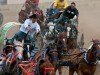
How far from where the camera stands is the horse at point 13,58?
13894 mm

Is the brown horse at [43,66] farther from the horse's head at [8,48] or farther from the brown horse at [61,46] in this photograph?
the brown horse at [61,46]

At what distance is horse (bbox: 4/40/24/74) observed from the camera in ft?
45.6

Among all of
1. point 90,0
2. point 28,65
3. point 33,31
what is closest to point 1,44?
point 33,31

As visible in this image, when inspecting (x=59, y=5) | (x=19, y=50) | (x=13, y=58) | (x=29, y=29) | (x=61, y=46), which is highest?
(x=59, y=5)

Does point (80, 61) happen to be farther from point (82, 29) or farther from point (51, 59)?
point (82, 29)

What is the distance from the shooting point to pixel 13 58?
13984 mm

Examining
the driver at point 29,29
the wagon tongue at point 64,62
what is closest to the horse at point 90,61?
the wagon tongue at point 64,62

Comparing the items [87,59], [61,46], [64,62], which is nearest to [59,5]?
[61,46]

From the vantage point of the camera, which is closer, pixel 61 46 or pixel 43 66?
pixel 43 66

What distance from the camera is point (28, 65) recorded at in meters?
12.5

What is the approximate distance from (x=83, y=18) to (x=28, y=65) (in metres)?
27.1

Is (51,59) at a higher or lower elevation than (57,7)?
lower

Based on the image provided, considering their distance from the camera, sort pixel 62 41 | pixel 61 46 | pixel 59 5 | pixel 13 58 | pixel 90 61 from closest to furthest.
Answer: pixel 13 58
pixel 90 61
pixel 61 46
pixel 62 41
pixel 59 5

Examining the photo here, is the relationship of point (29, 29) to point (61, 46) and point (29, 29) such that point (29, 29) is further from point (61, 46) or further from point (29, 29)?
point (61, 46)
